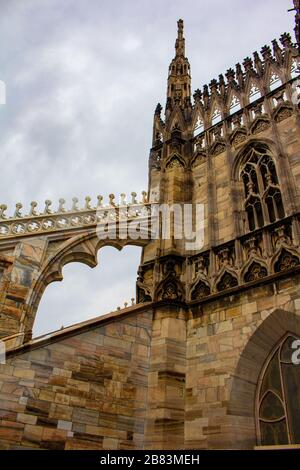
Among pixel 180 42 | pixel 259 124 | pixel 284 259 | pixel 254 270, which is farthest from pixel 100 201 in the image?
pixel 180 42

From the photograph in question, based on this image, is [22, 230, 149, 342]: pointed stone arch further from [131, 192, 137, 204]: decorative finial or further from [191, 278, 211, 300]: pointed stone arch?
[191, 278, 211, 300]: pointed stone arch

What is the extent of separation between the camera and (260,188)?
34.4 ft

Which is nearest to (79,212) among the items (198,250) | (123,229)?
(123,229)

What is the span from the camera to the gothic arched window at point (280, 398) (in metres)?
7.15

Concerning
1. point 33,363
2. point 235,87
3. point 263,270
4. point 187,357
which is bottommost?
point 33,363

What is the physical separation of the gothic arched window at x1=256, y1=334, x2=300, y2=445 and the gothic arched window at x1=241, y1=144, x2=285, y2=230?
317 cm

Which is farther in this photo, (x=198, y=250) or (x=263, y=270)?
(x=198, y=250)

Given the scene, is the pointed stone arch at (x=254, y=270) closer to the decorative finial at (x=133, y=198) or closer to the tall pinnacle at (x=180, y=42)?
the decorative finial at (x=133, y=198)

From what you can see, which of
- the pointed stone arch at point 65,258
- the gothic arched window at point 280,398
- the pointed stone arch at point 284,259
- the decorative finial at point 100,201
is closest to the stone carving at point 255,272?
the pointed stone arch at point 284,259

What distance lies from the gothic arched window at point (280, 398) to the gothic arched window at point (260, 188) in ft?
10.4

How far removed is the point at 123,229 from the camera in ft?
40.0

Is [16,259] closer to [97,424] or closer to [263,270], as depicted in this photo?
[97,424]

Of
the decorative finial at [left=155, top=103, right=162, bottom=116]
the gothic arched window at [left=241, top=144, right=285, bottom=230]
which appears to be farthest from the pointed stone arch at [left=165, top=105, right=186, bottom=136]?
the gothic arched window at [left=241, top=144, right=285, bottom=230]
